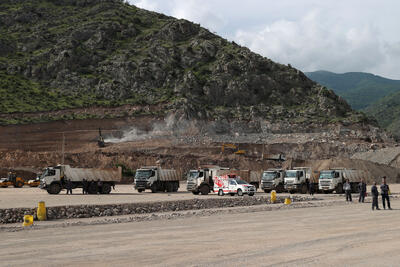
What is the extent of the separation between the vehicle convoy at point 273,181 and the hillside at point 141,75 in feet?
168

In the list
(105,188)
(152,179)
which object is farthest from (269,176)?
(105,188)

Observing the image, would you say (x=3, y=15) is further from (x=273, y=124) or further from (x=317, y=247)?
(x=317, y=247)

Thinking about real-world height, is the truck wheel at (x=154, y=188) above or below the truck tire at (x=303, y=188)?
above

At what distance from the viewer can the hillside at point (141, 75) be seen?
108 m

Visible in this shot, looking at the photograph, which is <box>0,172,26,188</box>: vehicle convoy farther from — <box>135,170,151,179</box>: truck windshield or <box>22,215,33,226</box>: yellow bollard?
<box>22,215,33,226</box>: yellow bollard

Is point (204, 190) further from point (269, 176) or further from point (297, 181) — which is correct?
point (297, 181)

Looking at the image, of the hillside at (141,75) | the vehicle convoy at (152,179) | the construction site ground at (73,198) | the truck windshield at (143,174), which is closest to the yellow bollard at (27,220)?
the construction site ground at (73,198)

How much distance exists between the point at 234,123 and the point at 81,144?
3222 centimetres

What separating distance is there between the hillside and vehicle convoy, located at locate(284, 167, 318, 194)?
52.4 m

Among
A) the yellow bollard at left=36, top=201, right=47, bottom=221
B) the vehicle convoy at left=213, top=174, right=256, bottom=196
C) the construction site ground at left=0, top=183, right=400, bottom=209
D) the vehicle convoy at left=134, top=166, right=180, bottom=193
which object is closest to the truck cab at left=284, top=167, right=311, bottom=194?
the construction site ground at left=0, top=183, right=400, bottom=209

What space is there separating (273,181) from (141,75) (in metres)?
74.1

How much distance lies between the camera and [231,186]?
149 feet

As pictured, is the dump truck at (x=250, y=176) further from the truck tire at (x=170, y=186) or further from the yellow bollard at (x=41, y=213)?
the yellow bollard at (x=41, y=213)

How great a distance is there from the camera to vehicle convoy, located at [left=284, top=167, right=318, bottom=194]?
51.3m
